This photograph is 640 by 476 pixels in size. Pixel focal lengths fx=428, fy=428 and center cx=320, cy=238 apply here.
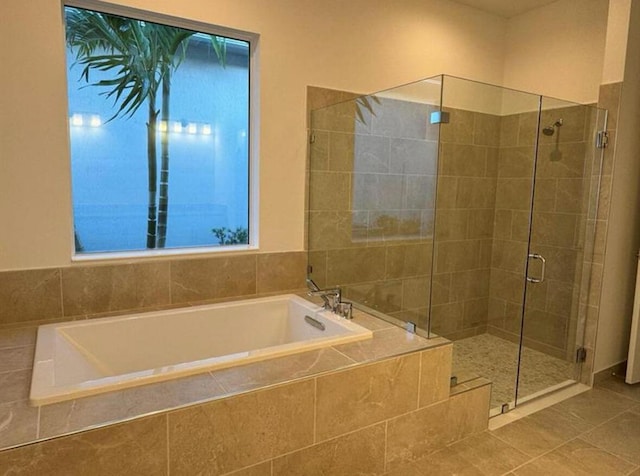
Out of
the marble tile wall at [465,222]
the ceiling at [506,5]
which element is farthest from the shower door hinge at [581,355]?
the ceiling at [506,5]

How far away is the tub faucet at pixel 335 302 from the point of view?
2484mm

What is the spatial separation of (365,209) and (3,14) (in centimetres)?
223

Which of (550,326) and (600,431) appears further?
(550,326)

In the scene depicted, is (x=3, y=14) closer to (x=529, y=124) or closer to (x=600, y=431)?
(x=529, y=124)

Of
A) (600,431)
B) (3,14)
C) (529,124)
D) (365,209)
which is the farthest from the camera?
(529,124)

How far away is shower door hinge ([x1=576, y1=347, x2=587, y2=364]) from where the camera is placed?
2832mm

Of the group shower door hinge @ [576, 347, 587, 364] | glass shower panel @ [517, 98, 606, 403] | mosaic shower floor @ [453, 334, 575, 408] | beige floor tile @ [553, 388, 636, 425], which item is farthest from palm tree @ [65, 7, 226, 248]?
shower door hinge @ [576, 347, 587, 364]

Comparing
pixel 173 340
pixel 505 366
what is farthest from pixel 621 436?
pixel 173 340

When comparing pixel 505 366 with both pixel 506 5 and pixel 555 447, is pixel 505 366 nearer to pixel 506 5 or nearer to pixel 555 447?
pixel 555 447

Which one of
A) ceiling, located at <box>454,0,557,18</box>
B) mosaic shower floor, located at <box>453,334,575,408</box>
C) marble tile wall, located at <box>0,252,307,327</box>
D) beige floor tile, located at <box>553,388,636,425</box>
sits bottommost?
beige floor tile, located at <box>553,388,636,425</box>

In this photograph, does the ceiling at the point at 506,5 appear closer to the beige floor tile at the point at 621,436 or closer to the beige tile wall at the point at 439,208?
the beige tile wall at the point at 439,208

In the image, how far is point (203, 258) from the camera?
2652 mm

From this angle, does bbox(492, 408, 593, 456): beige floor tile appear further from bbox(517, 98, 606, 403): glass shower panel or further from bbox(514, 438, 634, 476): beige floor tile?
bbox(517, 98, 606, 403): glass shower panel

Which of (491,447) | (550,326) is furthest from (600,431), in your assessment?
(550,326)
